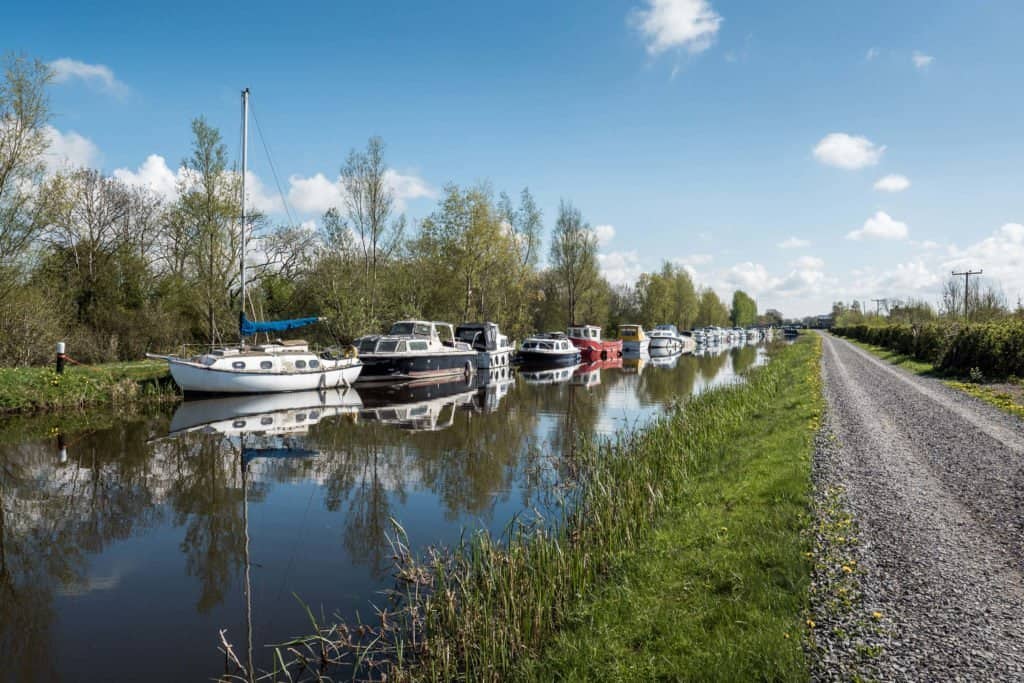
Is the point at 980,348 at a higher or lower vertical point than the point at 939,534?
higher

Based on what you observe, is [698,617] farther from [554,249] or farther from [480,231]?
[554,249]

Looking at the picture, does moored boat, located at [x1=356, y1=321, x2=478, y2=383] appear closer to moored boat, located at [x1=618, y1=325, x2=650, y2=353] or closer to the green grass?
the green grass

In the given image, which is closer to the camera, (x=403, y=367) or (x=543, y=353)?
(x=403, y=367)

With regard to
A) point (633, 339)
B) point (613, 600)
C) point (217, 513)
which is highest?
point (633, 339)

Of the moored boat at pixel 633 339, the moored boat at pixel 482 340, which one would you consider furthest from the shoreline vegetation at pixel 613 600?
the moored boat at pixel 633 339

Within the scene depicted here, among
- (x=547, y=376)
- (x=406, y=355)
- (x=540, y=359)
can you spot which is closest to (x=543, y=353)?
(x=540, y=359)

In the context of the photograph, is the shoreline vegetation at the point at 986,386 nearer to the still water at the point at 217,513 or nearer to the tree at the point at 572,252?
A: the still water at the point at 217,513

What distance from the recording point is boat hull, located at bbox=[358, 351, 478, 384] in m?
26.3

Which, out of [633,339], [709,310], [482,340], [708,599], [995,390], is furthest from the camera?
[709,310]

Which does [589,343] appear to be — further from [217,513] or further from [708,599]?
[708,599]

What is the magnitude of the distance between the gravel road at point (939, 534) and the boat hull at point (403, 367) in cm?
1774

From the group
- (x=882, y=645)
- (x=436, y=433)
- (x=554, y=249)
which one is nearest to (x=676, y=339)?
(x=554, y=249)

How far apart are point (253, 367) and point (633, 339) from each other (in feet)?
142

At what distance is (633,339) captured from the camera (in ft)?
194
